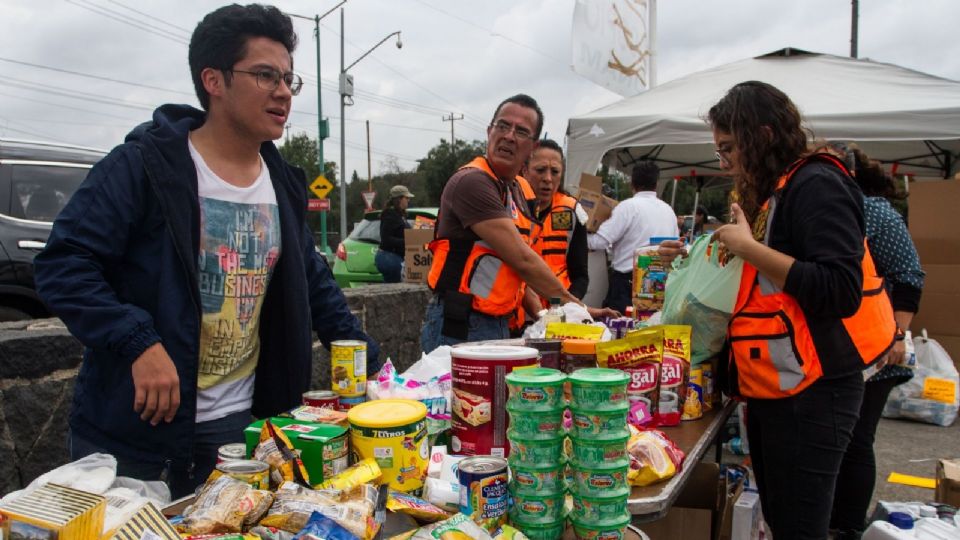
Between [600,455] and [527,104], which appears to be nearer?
[600,455]

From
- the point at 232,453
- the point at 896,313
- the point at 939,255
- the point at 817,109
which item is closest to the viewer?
the point at 232,453

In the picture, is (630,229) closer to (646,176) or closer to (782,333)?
(646,176)

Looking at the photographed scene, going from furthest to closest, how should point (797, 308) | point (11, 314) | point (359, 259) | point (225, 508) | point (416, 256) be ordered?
point (359, 259) → point (416, 256) → point (11, 314) → point (797, 308) → point (225, 508)

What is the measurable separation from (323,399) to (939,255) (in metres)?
6.51

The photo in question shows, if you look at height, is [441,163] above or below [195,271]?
above

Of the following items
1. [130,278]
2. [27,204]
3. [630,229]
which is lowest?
[130,278]

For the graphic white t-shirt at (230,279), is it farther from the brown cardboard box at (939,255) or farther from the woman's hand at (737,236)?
the brown cardboard box at (939,255)

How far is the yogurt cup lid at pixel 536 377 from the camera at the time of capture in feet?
4.42

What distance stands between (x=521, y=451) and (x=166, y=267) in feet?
3.81

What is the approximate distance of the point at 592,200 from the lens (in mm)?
5887

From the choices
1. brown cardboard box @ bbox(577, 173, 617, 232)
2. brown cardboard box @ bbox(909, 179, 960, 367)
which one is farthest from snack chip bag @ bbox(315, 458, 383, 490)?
brown cardboard box @ bbox(909, 179, 960, 367)

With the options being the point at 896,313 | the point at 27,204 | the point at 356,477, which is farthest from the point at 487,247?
the point at 27,204

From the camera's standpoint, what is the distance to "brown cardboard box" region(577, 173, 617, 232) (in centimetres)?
588

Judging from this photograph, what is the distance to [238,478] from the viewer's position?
136cm
